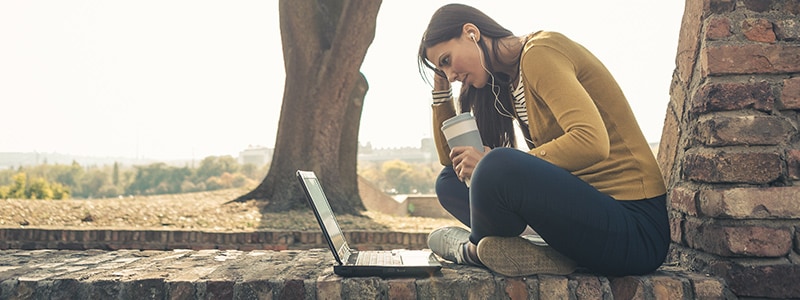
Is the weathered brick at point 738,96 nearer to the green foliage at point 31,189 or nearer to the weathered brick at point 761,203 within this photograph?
the weathered brick at point 761,203

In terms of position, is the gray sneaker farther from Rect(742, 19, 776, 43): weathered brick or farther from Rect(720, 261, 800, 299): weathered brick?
Rect(742, 19, 776, 43): weathered brick

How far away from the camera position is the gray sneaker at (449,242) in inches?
74.3

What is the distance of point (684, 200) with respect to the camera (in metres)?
1.81

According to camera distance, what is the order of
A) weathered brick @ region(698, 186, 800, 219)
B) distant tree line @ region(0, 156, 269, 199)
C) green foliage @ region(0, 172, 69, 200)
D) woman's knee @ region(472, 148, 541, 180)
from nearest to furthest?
woman's knee @ region(472, 148, 541, 180) < weathered brick @ region(698, 186, 800, 219) < green foliage @ region(0, 172, 69, 200) < distant tree line @ region(0, 156, 269, 199)

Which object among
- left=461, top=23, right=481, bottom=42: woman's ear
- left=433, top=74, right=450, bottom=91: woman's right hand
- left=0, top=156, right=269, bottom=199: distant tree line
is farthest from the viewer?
left=0, top=156, right=269, bottom=199: distant tree line

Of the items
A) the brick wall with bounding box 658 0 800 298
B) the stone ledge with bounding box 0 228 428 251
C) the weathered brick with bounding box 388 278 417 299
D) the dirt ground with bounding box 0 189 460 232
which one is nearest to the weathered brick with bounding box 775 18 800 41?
the brick wall with bounding box 658 0 800 298

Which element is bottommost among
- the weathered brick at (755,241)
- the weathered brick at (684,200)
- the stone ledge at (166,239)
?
the stone ledge at (166,239)

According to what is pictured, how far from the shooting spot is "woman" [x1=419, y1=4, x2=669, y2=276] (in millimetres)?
1544

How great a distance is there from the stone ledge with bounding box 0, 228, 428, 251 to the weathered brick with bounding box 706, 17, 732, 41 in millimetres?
4210

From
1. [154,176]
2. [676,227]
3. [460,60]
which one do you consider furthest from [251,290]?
[154,176]

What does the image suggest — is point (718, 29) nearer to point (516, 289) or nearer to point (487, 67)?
point (487, 67)

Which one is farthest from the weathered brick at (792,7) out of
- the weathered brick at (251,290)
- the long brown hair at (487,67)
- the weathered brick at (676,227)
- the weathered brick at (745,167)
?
the weathered brick at (251,290)

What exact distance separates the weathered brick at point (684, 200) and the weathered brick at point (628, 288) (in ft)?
1.01

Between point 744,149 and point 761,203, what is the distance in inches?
6.3
